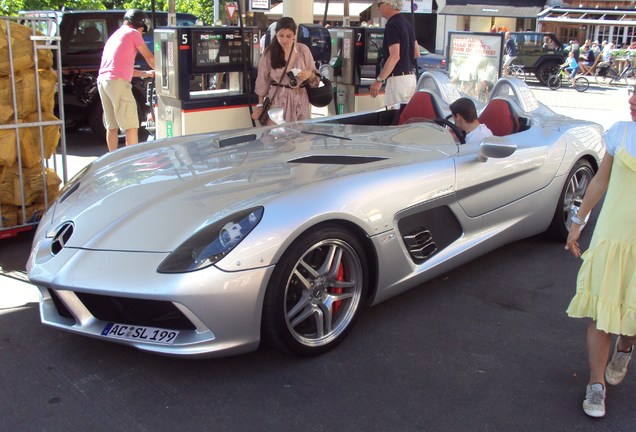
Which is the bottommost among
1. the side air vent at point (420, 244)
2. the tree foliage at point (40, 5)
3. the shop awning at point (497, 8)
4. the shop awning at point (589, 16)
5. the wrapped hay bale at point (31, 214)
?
the wrapped hay bale at point (31, 214)

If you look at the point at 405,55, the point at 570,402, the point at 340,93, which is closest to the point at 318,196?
the point at 570,402

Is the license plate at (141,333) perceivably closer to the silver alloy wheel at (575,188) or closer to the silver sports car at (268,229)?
the silver sports car at (268,229)

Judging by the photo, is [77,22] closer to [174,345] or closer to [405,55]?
[405,55]

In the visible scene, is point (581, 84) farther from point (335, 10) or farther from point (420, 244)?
point (420, 244)

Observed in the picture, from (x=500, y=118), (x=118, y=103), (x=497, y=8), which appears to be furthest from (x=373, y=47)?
(x=497, y=8)

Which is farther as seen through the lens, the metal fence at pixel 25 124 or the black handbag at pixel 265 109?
the black handbag at pixel 265 109

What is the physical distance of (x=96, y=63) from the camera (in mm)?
9562

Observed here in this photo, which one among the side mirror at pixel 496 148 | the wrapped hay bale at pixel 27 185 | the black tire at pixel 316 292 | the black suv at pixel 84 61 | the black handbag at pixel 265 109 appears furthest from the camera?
the black suv at pixel 84 61

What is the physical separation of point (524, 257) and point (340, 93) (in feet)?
15.9

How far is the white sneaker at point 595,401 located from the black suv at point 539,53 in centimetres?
2060

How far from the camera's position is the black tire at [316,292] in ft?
10.2

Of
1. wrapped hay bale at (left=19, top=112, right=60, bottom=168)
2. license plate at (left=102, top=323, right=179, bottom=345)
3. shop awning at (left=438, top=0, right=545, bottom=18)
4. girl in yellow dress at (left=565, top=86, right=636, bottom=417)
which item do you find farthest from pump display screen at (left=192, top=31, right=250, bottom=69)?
shop awning at (left=438, top=0, right=545, bottom=18)

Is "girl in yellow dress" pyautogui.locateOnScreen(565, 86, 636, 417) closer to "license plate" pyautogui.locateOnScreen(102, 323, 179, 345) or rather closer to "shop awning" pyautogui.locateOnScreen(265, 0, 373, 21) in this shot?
"license plate" pyautogui.locateOnScreen(102, 323, 179, 345)

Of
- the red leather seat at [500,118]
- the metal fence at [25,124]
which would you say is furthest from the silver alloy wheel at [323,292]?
the metal fence at [25,124]
